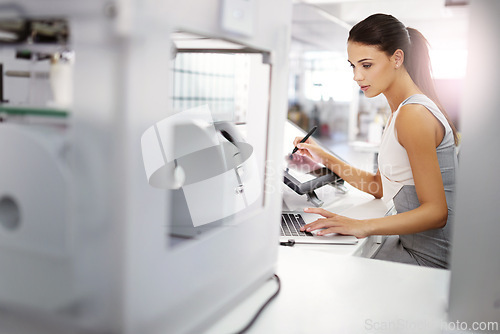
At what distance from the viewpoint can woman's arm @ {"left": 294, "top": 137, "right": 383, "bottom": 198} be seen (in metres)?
1.70

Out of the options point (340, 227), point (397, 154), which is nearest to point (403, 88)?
point (397, 154)

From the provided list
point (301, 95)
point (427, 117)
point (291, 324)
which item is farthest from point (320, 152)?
point (301, 95)

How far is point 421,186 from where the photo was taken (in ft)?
4.09

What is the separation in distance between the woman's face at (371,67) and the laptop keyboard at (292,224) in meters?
0.52

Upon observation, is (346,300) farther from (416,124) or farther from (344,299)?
(416,124)

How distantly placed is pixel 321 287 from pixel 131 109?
0.49 m

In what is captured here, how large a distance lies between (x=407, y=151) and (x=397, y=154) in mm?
98

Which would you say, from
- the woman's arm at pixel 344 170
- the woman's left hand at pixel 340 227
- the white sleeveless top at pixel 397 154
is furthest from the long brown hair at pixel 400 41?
the woman's left hand at pixel 340 227

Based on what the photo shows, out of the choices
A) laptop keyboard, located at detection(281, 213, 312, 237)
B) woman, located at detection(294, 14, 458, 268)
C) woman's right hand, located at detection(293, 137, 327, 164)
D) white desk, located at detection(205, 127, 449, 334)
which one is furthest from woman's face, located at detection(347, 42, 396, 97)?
white desk, located at detection(205, 127, 449, 334)

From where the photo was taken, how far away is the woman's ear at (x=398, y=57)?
147 centimetres

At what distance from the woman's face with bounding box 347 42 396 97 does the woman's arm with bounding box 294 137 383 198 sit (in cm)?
31

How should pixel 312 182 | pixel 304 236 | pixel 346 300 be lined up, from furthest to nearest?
pixel 312 182 → pixel 304 236 → pixel 346 300

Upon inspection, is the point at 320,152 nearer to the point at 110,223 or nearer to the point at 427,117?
the point at 427,117

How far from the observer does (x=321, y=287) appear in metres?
0.74
